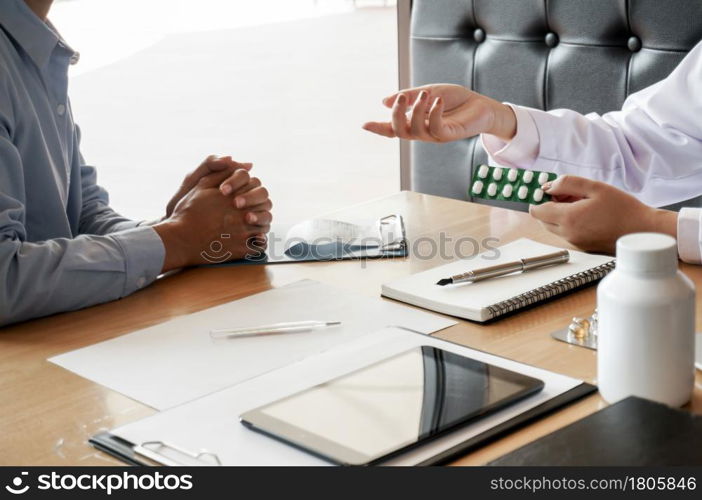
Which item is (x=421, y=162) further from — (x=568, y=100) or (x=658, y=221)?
(x=658, y=221)

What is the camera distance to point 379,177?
3707mm

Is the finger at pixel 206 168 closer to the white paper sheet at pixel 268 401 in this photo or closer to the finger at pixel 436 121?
the finger at pixel 436 121

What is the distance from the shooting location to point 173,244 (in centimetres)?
118

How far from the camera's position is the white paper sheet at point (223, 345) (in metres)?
0.87

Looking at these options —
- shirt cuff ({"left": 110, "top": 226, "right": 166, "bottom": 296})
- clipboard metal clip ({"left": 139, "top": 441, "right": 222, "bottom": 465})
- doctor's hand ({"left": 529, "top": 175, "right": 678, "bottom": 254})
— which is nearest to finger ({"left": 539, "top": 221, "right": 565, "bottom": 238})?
doctor's hand ({"left": 529, "top": 175, "right": 678, "bottom": 254})

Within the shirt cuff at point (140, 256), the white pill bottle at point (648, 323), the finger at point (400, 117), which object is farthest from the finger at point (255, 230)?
the white pill bottle at point (648, 323)

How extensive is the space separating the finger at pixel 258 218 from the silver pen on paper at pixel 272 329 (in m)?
0.29

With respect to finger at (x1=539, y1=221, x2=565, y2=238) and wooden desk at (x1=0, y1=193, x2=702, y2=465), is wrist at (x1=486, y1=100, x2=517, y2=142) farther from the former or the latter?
finger at (x1=539, y1=221, x2=565, y2=238)

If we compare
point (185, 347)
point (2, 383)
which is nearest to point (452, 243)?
point (185, 347)

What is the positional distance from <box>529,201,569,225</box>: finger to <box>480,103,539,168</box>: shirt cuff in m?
0.30

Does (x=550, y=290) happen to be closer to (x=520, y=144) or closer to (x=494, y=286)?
(x=494, y=286)

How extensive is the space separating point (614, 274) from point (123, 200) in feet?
9.47

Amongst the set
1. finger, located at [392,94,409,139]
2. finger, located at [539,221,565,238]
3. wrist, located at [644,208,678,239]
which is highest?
finger, located at [392,94,409,139]

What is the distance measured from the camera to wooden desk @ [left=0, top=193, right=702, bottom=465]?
0.77 meters
